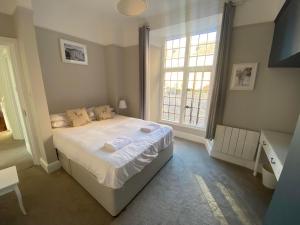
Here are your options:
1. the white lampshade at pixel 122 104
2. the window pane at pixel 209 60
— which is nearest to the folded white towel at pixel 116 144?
the white lampshade at pixel 122 104

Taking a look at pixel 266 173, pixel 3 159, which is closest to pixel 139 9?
pixel 266 173

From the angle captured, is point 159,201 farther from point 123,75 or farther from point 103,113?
point 123,75

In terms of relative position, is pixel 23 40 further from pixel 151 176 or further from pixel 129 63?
pixel 151 176

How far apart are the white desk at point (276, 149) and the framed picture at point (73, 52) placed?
366cm

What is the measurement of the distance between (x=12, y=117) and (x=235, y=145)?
5084mm

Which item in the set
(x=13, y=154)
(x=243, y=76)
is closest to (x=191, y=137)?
(x=243, y=76)

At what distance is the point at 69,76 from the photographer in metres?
2.91

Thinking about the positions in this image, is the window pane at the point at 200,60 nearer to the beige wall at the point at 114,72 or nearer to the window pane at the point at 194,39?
the window pane at the point at 194,39

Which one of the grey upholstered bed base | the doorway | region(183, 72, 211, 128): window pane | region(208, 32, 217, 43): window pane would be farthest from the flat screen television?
the doorway

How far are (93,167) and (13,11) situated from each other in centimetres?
244

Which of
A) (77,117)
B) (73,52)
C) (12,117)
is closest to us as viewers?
(77,117)

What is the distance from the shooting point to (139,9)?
1.54m

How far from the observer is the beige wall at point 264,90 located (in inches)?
83.4

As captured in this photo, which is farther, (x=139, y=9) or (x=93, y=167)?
(x=93, y=167)
